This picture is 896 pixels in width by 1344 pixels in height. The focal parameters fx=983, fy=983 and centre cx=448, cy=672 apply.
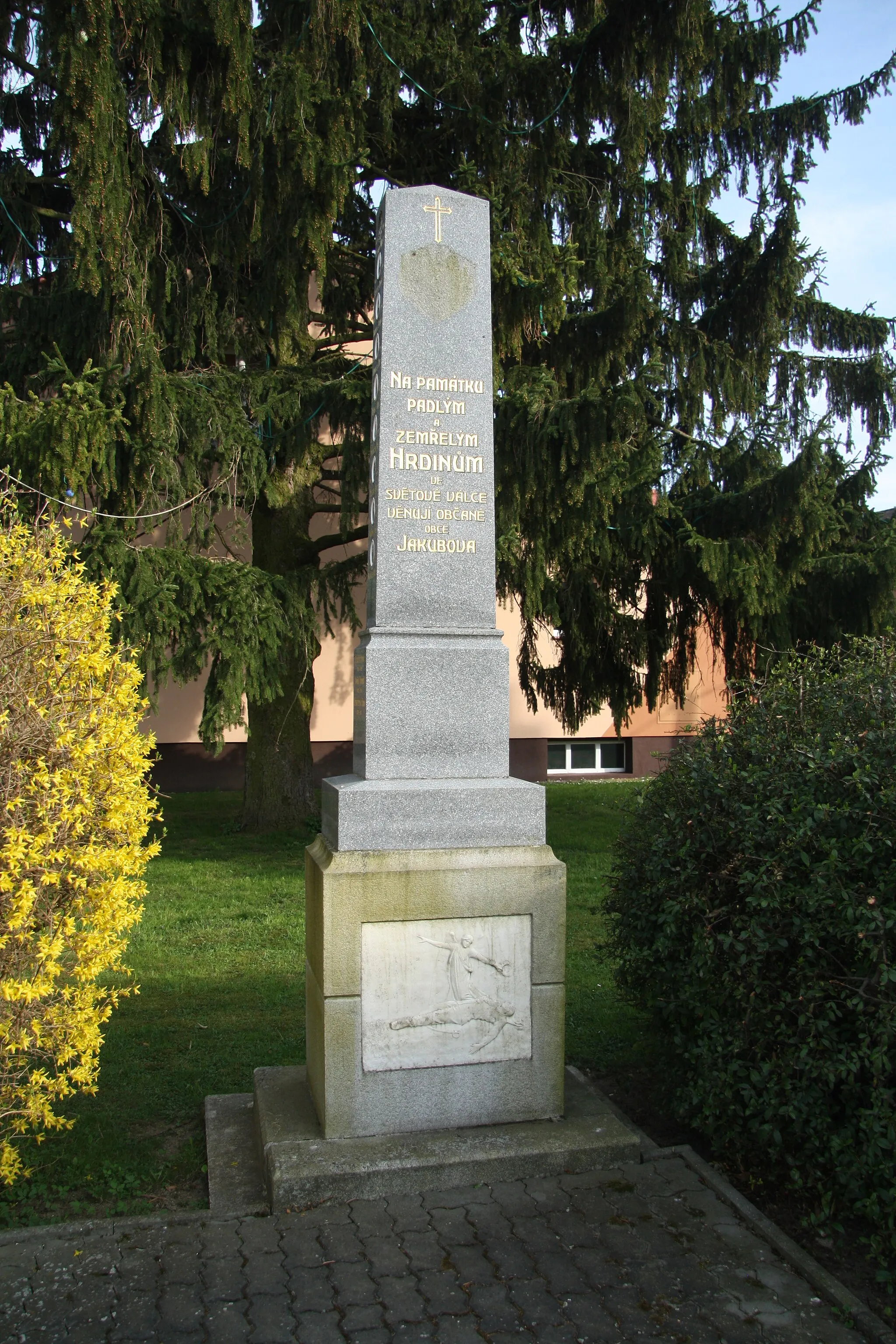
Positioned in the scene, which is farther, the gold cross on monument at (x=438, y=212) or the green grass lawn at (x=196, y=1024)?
the gold cross on monument at (x=438, y=212)

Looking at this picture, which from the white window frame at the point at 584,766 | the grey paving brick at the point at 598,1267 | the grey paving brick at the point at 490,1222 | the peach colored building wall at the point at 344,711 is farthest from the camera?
the white window frame at the point at 584,766

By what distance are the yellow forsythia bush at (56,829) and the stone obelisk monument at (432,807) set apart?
78 centimetres

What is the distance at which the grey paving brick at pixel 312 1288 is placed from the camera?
8.96 ft

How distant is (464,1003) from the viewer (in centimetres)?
364

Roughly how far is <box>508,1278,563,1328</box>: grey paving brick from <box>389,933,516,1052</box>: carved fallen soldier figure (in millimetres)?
916

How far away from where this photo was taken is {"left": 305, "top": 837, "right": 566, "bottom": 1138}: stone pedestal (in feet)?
11.6

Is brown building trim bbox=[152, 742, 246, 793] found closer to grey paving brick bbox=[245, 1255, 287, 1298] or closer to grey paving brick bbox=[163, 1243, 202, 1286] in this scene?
grey paving brick bbox=[163, 1243, 202, 1286]

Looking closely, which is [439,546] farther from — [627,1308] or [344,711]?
[344,711]

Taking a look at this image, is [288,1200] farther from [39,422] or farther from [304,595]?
[304,595]

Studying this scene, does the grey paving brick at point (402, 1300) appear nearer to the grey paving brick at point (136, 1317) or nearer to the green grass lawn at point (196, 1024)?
the grey paving brick at point (136, 1317)

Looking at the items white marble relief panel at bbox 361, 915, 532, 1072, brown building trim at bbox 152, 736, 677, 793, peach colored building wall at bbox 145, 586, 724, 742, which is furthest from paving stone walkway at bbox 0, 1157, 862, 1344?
brown building trim at bbox 152, 736, 677, 793

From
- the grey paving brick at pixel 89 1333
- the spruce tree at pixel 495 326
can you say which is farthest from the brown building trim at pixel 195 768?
the grey paving brick at pixel 89 1333

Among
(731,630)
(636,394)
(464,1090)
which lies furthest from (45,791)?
(731,630)

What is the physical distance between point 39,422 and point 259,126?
3.27m
